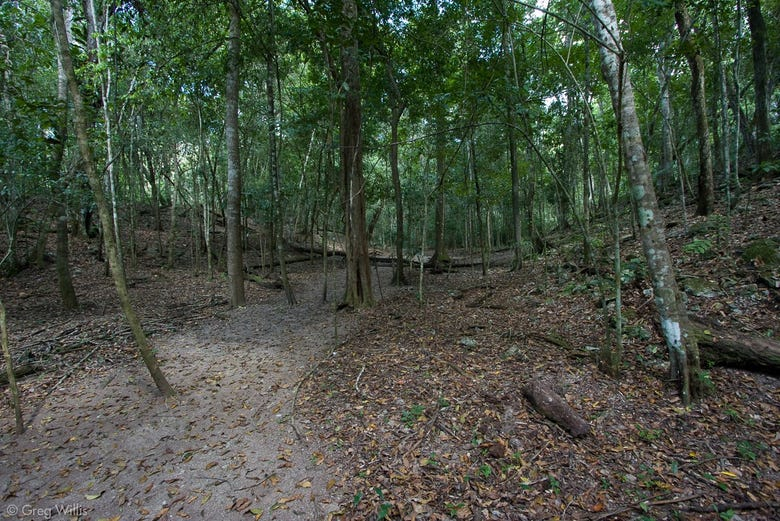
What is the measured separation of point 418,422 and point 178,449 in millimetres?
2763

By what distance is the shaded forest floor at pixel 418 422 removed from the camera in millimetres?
2859

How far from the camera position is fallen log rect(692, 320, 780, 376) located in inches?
137

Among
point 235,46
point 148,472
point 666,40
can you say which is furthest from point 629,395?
point 235,46

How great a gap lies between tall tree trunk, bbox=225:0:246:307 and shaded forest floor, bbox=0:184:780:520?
2878mm

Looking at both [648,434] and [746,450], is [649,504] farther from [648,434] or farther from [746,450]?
[746,450]

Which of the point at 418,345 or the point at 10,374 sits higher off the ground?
the point at 10,374

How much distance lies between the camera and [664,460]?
9.68ft

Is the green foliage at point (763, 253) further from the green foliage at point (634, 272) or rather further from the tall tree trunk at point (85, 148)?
the tall tree trunk at point (85, 148)

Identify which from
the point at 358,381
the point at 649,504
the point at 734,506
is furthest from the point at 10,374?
the point at 734,506

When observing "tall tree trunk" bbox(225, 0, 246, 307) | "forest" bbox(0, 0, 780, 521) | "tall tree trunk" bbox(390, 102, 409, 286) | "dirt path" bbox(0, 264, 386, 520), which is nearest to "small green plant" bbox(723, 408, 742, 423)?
"forest" bbox(0, 0, 780, 521)

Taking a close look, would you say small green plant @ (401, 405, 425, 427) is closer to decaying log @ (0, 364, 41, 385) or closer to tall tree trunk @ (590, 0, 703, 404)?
tall tree trunk @ (590, 0, 703, 404)

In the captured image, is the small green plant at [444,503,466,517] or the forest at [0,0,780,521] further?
the forest at [0,0,780,521]

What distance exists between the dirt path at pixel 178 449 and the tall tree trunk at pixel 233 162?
393 cm

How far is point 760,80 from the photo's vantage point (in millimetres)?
8125
